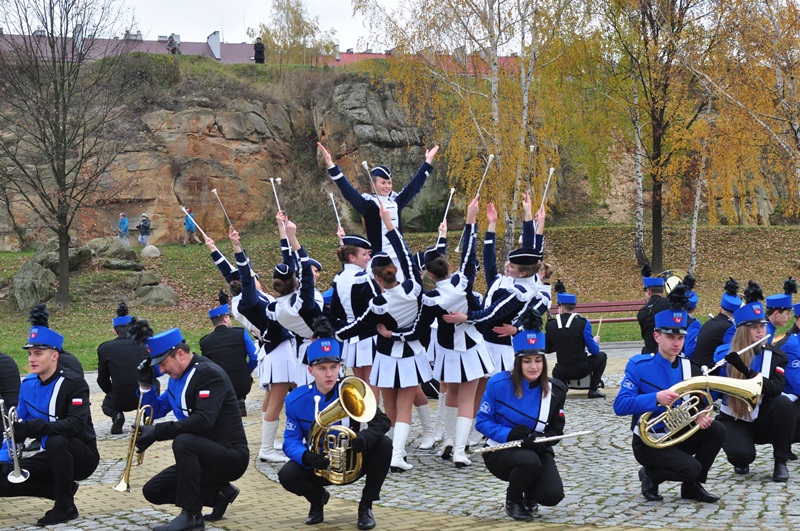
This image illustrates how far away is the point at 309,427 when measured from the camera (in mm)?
6996

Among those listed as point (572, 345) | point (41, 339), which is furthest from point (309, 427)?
point (572, 345)

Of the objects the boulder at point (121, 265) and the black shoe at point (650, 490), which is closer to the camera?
the black shoe at point (650, 490)

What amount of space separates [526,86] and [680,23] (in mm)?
5212

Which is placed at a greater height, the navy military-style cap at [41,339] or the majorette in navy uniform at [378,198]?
the majorette in navy uniform at [378,198]

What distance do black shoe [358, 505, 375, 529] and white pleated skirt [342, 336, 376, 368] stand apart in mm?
2928

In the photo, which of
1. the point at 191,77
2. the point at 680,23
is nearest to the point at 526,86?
the point at 680,23

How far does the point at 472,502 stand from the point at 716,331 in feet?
14.8

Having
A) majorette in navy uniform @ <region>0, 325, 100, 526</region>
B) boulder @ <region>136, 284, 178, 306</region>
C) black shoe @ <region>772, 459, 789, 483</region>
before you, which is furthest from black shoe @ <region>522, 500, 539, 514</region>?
boulder @ <region>136, 284, 178, 306</region>

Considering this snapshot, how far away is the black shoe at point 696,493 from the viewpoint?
7.32 m

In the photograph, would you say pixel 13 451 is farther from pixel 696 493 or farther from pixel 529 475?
pixel 696 493

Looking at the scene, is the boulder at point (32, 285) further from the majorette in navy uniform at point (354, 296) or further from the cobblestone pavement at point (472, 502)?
the majorette in navy uniform at point (354, 296)

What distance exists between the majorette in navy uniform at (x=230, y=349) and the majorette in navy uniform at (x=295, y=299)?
177 cm

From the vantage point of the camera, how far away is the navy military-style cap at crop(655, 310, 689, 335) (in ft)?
23.9

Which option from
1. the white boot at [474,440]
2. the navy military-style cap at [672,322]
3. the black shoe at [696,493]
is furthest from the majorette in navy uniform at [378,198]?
the black shoe at [696,493]
